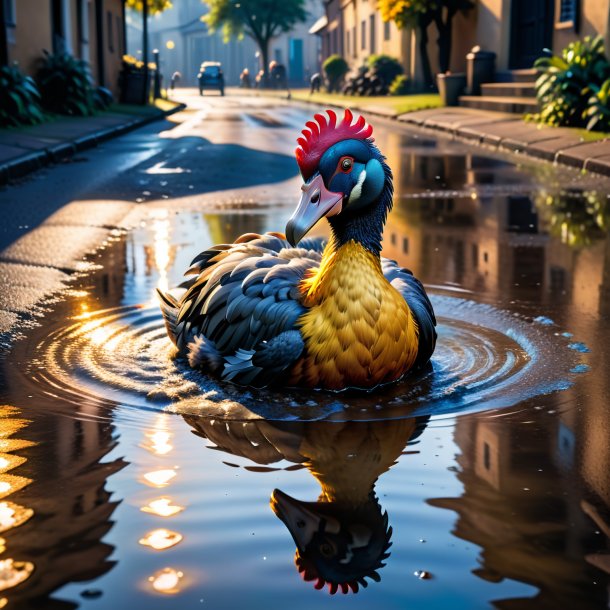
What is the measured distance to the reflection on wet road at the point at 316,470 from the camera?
8.45 feet

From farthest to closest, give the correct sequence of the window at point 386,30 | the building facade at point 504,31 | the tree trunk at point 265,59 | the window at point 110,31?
the tree trunk at point 265,59
the window at point 386,30
the window at point 110,31
the building facade at point 504,31

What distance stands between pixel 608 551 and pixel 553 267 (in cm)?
433

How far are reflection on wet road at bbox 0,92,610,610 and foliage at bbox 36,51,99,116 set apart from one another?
731 inches

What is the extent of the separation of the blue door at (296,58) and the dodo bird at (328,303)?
275 feet

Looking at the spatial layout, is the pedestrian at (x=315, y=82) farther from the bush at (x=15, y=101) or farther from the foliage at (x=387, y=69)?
the bush at (x=15, y=101)

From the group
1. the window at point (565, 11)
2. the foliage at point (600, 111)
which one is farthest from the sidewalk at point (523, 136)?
the window at point (565, 11)

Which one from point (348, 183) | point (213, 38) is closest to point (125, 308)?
point (348, 183)

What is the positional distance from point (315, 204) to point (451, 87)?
25.5 meters

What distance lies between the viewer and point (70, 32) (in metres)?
27.8

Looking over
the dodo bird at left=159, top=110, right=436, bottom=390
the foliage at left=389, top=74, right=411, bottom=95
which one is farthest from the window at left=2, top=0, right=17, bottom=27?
the foliage at left=389, top=74, right=411, bottom=95

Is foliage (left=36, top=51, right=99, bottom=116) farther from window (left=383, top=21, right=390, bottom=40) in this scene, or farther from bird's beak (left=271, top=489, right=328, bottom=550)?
bird's beak (left=271, top=489, right=328, bottom=550)

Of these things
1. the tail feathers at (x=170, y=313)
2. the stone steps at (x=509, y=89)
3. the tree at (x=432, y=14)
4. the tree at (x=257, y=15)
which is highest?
the tree at (x=257, y=15)

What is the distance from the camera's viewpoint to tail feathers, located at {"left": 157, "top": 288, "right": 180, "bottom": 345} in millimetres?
4641

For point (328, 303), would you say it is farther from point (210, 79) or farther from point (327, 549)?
point (210, 79)
